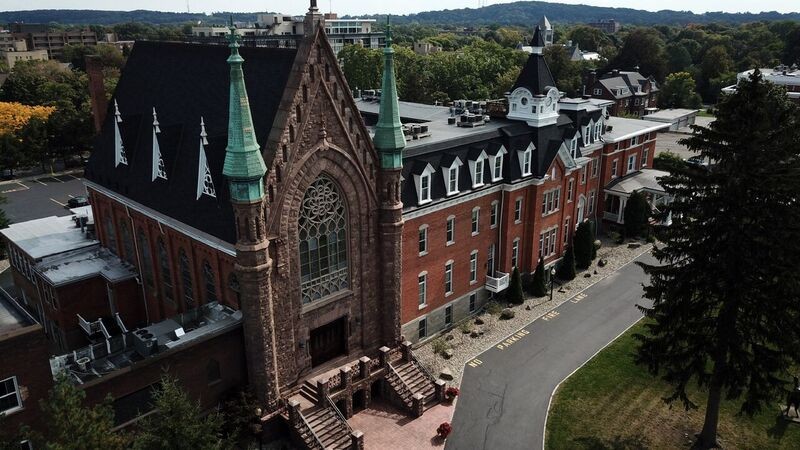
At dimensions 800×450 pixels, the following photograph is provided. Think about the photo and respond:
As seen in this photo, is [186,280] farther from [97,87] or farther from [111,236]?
[97,87]

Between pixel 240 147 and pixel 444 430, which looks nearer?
pixel 240 147

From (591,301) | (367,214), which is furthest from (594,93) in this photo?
(367,214)

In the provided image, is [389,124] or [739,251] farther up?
[389,124]

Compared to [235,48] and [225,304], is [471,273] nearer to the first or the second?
[225,304]

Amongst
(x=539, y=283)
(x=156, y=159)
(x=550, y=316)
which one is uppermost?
(x=156, y=159)

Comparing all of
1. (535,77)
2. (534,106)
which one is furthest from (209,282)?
(535,77)
